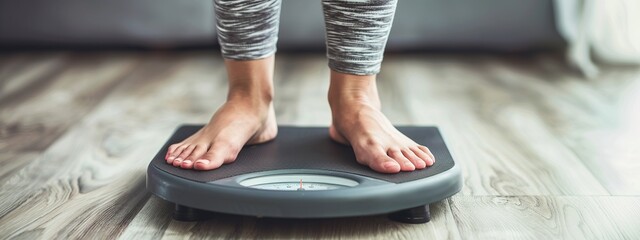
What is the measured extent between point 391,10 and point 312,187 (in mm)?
291

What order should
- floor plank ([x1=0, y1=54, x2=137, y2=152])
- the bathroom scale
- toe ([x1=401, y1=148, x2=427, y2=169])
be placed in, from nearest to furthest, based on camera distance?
1. the bathroom scale
2. toe ([x1=401, y1=148, x2=427, y2=169])
3. floor plank ([x1=0, y1=54, x2=137, y2=152])

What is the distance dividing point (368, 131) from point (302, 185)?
141 mm

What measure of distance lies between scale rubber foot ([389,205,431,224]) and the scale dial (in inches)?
3.1

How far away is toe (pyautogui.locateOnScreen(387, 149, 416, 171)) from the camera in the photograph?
3.69 feet

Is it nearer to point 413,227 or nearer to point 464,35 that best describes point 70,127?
point 413,227

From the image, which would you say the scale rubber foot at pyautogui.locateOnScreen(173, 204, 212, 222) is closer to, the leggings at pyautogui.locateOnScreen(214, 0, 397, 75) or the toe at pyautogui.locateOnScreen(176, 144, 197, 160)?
the toe at pyautogui.locateOnScreen(176, 144, 197, 160)

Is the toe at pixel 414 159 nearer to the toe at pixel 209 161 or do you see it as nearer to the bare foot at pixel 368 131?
the bare foot at pixel 368 131

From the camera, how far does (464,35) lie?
2.34 meters

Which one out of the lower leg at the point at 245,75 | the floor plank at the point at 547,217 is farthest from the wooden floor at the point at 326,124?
the lower leg at the point at 245,75

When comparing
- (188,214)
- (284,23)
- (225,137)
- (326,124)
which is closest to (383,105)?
(326,124)

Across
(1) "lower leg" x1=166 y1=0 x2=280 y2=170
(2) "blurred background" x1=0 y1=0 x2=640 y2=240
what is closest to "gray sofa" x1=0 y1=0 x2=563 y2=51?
(2) "blurred background" x1=0 y1=0 x2=640 y2=240

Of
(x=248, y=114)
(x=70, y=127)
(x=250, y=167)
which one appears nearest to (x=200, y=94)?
(x=70, y=127)

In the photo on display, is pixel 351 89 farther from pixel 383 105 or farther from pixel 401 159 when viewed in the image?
pixel 383 105

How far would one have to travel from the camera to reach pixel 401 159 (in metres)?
1.14
